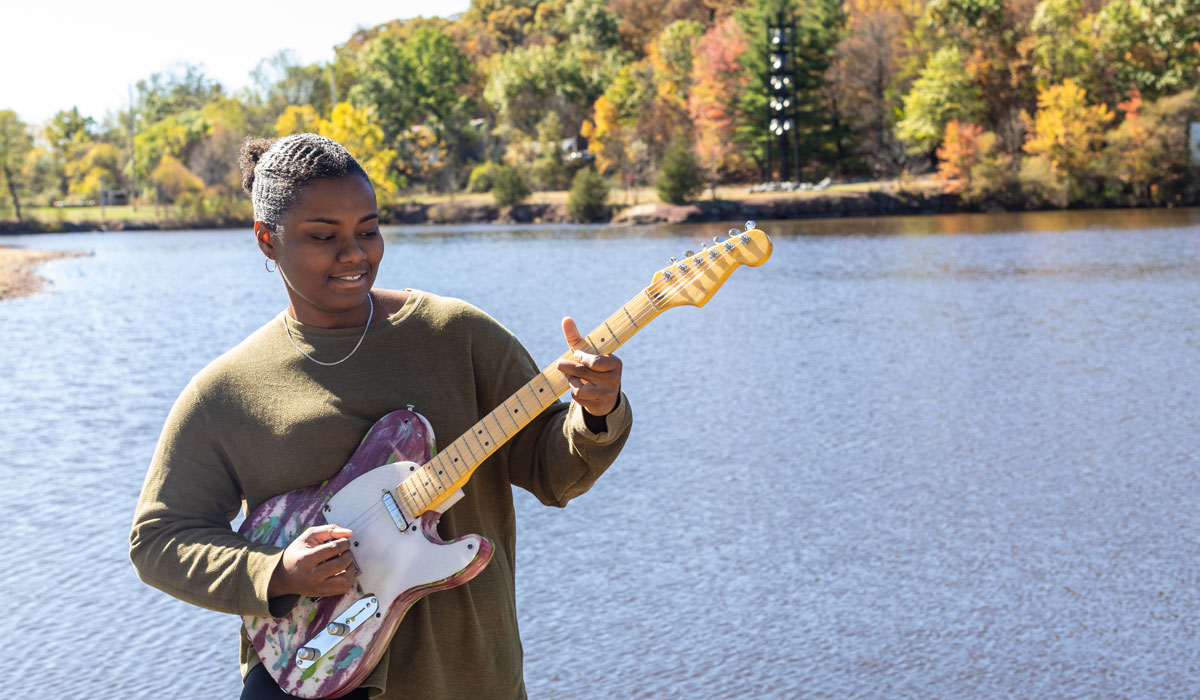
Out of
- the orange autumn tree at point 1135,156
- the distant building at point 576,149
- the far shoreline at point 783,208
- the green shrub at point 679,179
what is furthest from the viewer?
the distant building at point 576,149

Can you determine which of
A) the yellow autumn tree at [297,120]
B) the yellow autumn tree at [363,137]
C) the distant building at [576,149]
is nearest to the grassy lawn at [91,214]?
the yellow autumn tree at [297,120]

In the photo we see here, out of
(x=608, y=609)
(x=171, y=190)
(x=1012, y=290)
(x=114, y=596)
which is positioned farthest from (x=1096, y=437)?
(x=171, y=190)

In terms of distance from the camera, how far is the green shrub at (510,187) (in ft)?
193

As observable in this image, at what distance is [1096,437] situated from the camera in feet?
29.0

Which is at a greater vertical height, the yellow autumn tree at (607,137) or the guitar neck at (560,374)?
the guitar neck at (560,374)

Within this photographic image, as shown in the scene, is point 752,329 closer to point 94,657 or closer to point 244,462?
point 94,657

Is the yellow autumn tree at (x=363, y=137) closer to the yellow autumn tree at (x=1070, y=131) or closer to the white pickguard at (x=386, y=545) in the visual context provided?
the yellow autumn tree at (x=1070, y=131)

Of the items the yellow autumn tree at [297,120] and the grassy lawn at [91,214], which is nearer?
the grassy lawn at [91,214]

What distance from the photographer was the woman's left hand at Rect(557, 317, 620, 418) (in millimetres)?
2398

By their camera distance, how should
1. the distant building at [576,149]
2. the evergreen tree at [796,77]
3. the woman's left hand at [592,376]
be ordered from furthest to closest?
1. the distant building at [576,149]
2. the evergreen tree at [796,77]
3. the woman's left hand at [592,376]

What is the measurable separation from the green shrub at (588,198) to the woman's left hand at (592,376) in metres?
52.0

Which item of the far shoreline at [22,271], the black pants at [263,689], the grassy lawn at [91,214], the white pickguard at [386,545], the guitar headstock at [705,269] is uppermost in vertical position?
the guitar headstock at [705,269]

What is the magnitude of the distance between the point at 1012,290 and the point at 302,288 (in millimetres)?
18321

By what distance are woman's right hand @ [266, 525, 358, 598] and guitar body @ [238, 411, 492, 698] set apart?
8cm
